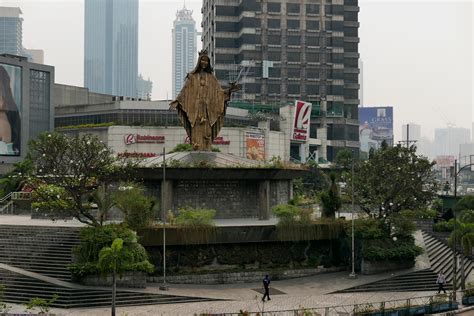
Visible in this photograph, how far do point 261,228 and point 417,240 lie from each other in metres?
Result: 13.4

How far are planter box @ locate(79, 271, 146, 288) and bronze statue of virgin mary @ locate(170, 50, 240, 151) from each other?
13.4 metres

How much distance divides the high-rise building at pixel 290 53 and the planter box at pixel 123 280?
84381 mm

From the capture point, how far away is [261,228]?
35.8m

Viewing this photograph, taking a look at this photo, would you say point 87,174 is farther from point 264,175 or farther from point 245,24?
point 245,24

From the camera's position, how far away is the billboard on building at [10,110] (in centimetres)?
7988

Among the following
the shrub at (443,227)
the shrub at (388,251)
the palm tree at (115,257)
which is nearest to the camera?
the palm tree at (115,257)

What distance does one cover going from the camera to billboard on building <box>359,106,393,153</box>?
128m

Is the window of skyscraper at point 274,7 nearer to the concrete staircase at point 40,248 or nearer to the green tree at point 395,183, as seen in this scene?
the green tree at point 395,183

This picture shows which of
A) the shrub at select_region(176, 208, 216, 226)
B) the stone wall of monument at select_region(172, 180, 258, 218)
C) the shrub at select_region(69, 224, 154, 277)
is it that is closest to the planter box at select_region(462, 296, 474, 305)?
the shrub at select_region(176, 208, 216, 226)

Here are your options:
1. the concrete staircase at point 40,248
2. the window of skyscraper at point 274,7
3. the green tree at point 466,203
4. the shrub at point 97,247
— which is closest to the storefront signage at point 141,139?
the green tree at point 466,203

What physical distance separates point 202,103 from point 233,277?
12959 millimetres

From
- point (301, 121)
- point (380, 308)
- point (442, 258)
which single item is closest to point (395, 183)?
point (442, 258)

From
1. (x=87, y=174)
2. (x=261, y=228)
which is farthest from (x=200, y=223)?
(x=87, y=174)

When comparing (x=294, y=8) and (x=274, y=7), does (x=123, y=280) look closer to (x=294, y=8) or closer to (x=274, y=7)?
(x=274, y=7)
